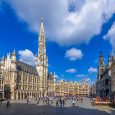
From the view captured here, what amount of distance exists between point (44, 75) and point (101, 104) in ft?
360

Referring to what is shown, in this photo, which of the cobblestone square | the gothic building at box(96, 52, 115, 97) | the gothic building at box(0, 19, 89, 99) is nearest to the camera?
the cobblestone square

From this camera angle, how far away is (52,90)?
648 ft

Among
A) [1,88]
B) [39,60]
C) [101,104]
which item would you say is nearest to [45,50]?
[39,60]

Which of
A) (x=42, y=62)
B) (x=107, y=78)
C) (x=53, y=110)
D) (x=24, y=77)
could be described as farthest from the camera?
(x=42, y=62)

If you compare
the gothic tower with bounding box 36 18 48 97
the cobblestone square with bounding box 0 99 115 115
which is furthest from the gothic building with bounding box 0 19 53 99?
the cobblestone square with bounding box 0 99 115 115

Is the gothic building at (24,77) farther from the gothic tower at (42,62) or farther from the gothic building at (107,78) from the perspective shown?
the gothic building at (107,78)

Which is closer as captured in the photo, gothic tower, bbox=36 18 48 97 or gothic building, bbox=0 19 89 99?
gothic building, bbox=0 19 89 99

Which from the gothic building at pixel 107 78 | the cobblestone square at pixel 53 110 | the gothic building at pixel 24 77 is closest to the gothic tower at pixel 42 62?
the gothic building at pixel 24 77

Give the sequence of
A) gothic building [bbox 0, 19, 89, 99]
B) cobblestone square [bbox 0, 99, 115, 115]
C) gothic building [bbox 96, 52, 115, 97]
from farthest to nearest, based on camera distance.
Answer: gothic building [bbox 0, 19, 89, 99] < gothic building [bbox 96, 52, 115, 97] < cobblestone square [bbox 0, 99, 115, 115]

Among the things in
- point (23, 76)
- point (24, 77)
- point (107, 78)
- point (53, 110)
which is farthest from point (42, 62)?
point (53, 110)

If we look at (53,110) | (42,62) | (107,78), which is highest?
(42,62)

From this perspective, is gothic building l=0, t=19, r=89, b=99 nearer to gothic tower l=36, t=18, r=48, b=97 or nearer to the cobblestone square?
gothic tower l=36, t=18, r=48, b=97

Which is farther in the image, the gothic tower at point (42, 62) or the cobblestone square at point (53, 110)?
the gothic tower at point (42, 62)

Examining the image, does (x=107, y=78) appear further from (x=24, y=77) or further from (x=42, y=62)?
(x=42, y=62)
